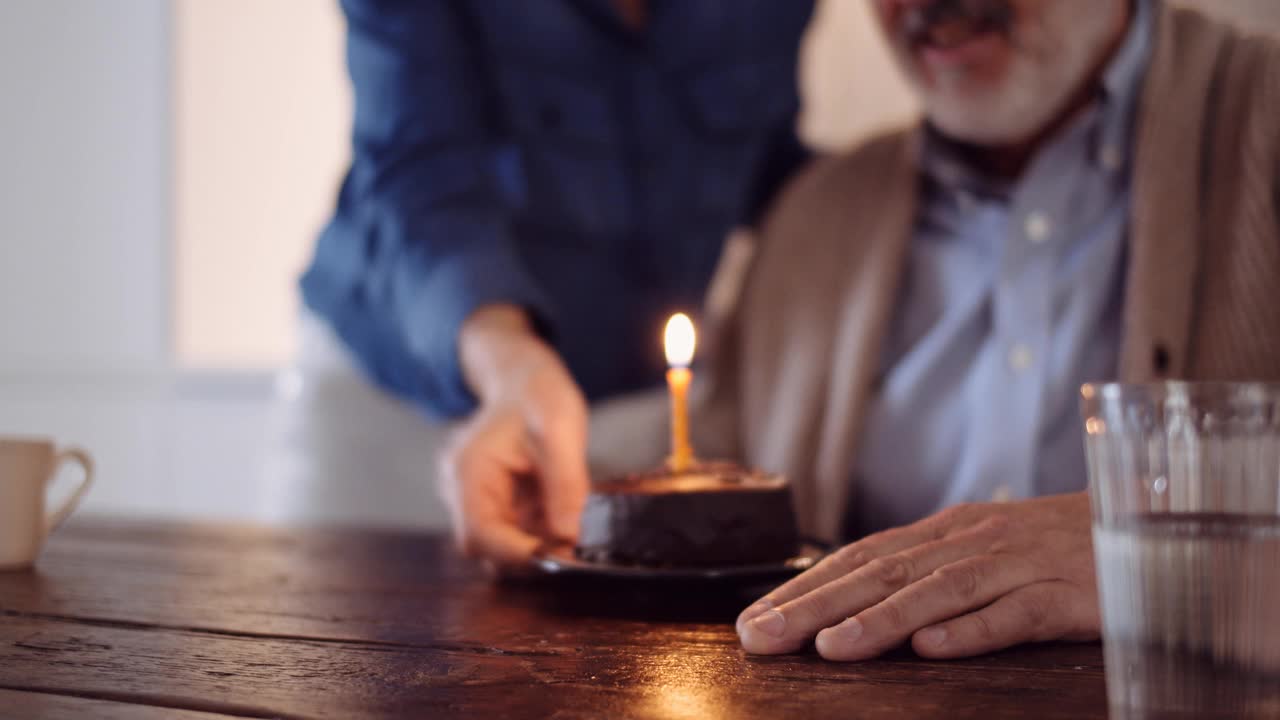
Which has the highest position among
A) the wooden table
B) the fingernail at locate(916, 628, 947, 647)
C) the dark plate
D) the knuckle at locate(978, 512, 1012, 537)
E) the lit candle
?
the lit candle

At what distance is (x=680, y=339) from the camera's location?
87 centimetres

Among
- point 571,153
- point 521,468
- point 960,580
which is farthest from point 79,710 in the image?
point 571,153

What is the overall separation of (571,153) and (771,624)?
56.8 inches

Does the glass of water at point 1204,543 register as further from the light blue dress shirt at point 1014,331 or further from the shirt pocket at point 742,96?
the shirt pocket at point 742,96

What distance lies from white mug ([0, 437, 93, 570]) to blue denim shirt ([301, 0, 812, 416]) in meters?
0.65

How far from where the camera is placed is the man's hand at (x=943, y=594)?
645mm

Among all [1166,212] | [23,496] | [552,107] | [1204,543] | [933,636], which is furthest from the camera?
[552,107]

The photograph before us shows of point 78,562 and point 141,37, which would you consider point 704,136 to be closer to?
point 78,562

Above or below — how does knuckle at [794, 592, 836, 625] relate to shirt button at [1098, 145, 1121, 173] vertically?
below

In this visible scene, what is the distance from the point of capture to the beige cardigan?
1268 millimetres

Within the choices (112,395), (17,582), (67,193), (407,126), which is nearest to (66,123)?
(67,193)

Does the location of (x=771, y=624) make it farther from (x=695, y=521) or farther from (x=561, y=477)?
(x=561, y=477)

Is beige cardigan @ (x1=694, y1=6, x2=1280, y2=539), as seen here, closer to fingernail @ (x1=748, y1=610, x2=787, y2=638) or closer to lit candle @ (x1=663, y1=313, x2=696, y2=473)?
lit candle @ (x1=663, y1=313, x2=696, y2=473)

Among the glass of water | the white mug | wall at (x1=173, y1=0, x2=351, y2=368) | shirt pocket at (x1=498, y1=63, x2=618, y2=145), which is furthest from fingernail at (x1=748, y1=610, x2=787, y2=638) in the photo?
wall at (x1=173, y1=0, x2=351, y2=368)
